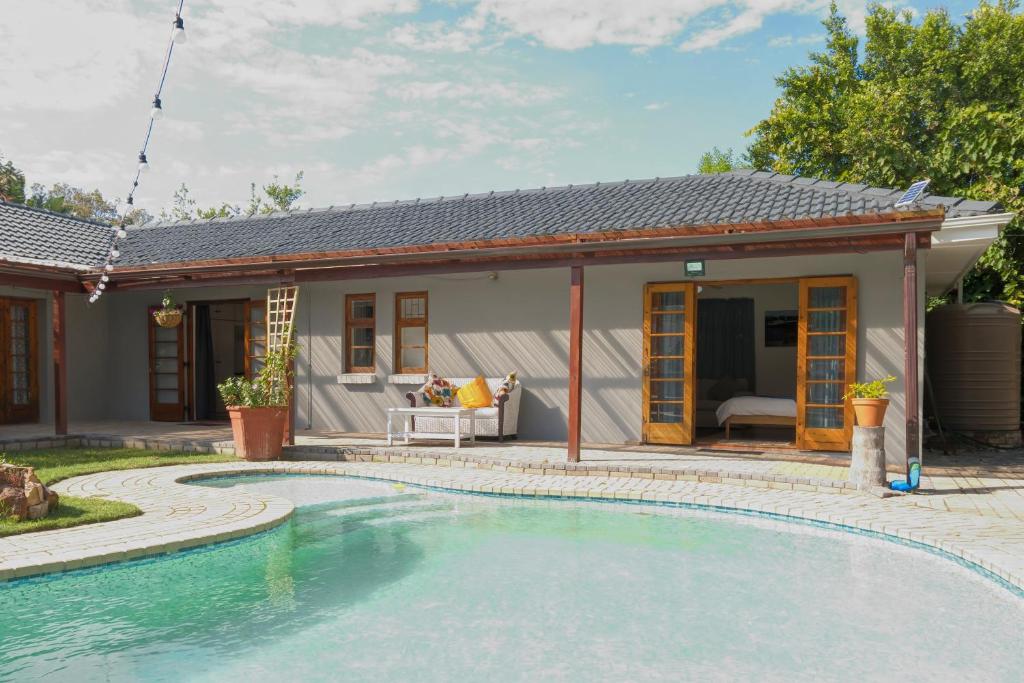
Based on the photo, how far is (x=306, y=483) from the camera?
788 centimetres

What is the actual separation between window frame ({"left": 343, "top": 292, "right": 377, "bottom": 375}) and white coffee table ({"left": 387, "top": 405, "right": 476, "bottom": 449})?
1.48m

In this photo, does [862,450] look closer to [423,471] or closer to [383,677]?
[423,471]

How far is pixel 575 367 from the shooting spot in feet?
27.0

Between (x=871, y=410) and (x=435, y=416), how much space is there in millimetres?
5182

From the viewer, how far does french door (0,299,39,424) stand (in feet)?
39.8

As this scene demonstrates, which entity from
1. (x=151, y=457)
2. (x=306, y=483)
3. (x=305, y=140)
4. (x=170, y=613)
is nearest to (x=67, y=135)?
(x=305, y=140)

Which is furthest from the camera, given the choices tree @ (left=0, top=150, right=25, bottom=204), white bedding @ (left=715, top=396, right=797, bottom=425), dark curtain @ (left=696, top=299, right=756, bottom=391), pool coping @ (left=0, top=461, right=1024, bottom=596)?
tree @ (left=0, top=150, right=25, bottom=204)

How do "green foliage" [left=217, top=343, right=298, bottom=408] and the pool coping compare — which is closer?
the pool coping

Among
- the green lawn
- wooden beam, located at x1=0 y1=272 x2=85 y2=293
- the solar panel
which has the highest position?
the solar panel

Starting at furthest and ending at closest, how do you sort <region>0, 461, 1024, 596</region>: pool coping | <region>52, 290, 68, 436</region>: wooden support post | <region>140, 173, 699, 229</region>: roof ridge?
<region>140, 173, 699, 229</region>: roof ridge
<region>52, 290, 68, 436</region>: wooden support post
<region>0, 461, 1024, 596</region>: pool coping

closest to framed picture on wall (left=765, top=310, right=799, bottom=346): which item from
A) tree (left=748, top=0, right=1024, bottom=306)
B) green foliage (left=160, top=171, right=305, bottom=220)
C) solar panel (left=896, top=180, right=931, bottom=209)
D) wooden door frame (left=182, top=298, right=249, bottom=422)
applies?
tree (left=748, top=0, right=1024, bottom=306)

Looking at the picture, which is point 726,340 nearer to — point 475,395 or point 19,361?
point 475,395

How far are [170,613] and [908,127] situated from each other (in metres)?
19.2

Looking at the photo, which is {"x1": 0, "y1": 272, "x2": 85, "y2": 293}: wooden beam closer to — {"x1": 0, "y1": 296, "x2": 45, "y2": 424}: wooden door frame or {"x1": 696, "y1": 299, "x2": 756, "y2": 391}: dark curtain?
{"x1": 0, "y1": 296, "x2": 45, "y2": 424}: wooden door frame
